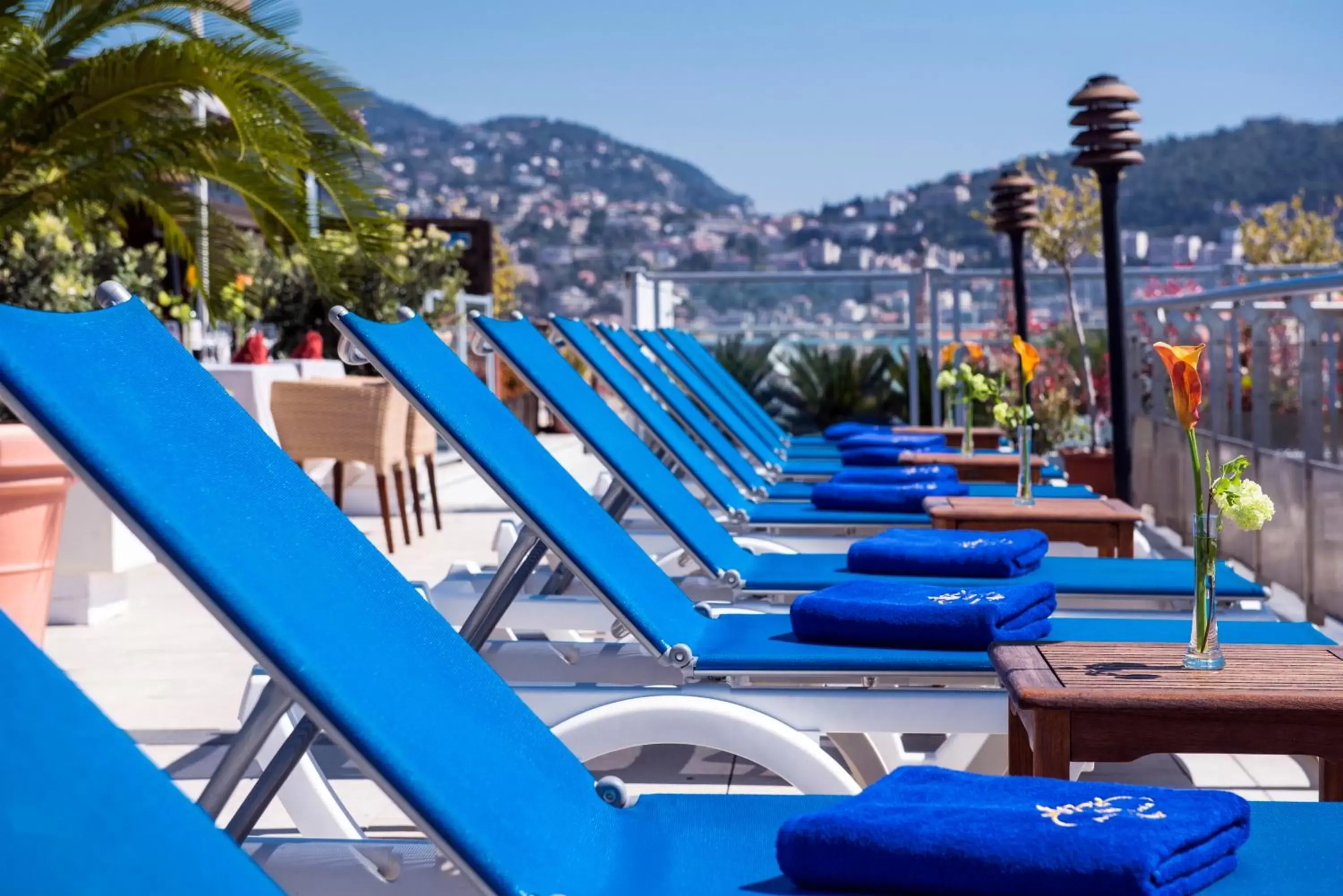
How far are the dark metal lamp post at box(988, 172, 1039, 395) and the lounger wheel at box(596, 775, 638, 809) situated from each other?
7.53m

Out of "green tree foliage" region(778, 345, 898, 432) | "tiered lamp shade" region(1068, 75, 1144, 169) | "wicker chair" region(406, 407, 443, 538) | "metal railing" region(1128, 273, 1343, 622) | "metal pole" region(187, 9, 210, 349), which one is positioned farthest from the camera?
"green tree foliage" region(778, 345, 898, 432)

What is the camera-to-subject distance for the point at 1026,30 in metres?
52.6

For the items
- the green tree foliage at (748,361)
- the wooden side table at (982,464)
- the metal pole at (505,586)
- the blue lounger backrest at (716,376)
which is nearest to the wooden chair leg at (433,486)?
the blue lounger backrest at (716,376)

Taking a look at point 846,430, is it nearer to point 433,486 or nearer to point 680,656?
point 433,486

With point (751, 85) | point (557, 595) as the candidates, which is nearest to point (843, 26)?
point (751, 85)

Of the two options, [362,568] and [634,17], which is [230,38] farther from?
[634,17]

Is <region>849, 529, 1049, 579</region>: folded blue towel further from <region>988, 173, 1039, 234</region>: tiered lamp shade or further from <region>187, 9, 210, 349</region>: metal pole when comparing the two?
<region>988, 173, 1039, 234</region>: tiered lamp shade

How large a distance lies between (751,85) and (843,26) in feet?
11.8

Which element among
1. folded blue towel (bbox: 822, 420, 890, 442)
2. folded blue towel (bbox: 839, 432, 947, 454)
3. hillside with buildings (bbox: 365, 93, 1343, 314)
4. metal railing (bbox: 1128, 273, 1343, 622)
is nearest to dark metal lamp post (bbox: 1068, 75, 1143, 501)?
metal railing (bbox: 1128, 273, 1343, 622)

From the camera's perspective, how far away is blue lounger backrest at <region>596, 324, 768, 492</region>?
19.2ft

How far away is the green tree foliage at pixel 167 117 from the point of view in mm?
5828

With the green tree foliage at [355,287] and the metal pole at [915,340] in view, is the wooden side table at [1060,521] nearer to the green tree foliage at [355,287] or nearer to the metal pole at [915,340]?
the metal pole at [915,340]

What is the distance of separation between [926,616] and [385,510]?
15.7 feet

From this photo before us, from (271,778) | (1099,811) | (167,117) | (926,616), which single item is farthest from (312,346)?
(1099,811)
